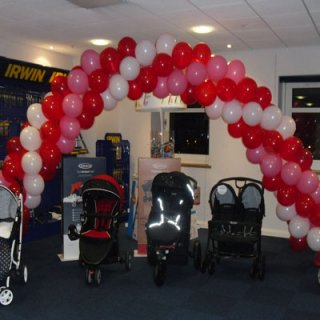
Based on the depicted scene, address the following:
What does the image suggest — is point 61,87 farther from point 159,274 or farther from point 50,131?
point 159,274

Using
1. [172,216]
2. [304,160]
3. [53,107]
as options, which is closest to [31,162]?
[53,107]

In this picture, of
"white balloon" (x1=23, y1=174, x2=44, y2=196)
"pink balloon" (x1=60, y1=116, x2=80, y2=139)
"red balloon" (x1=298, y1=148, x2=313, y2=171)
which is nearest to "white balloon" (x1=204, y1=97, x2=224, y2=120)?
"red balloon" (x1=298, y1=148, x2=313, y2=171)

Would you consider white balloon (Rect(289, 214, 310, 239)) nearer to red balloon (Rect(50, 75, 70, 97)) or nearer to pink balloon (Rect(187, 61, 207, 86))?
pink balloon (Rect(187, 61, 207, 86))

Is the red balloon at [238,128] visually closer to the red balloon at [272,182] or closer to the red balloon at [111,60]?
the red balloon at [272,182]

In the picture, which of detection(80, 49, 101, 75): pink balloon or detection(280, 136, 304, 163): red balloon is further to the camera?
detection(80, 49, 101, 75): pink balloon

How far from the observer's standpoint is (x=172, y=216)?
4.69 m

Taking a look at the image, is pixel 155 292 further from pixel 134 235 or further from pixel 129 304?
pixel 134 235

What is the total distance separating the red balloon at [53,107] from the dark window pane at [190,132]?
2994 mm

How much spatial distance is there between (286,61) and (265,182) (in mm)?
2280

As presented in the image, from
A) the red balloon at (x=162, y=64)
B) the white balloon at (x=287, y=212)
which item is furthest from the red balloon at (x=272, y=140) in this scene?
the red balloon at (x=162, y=64)

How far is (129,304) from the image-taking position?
3.95 m

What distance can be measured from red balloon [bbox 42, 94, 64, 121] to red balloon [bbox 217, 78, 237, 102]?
69.8 inches

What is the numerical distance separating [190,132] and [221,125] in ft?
2.34

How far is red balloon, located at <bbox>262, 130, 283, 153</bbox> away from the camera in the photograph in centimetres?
466
